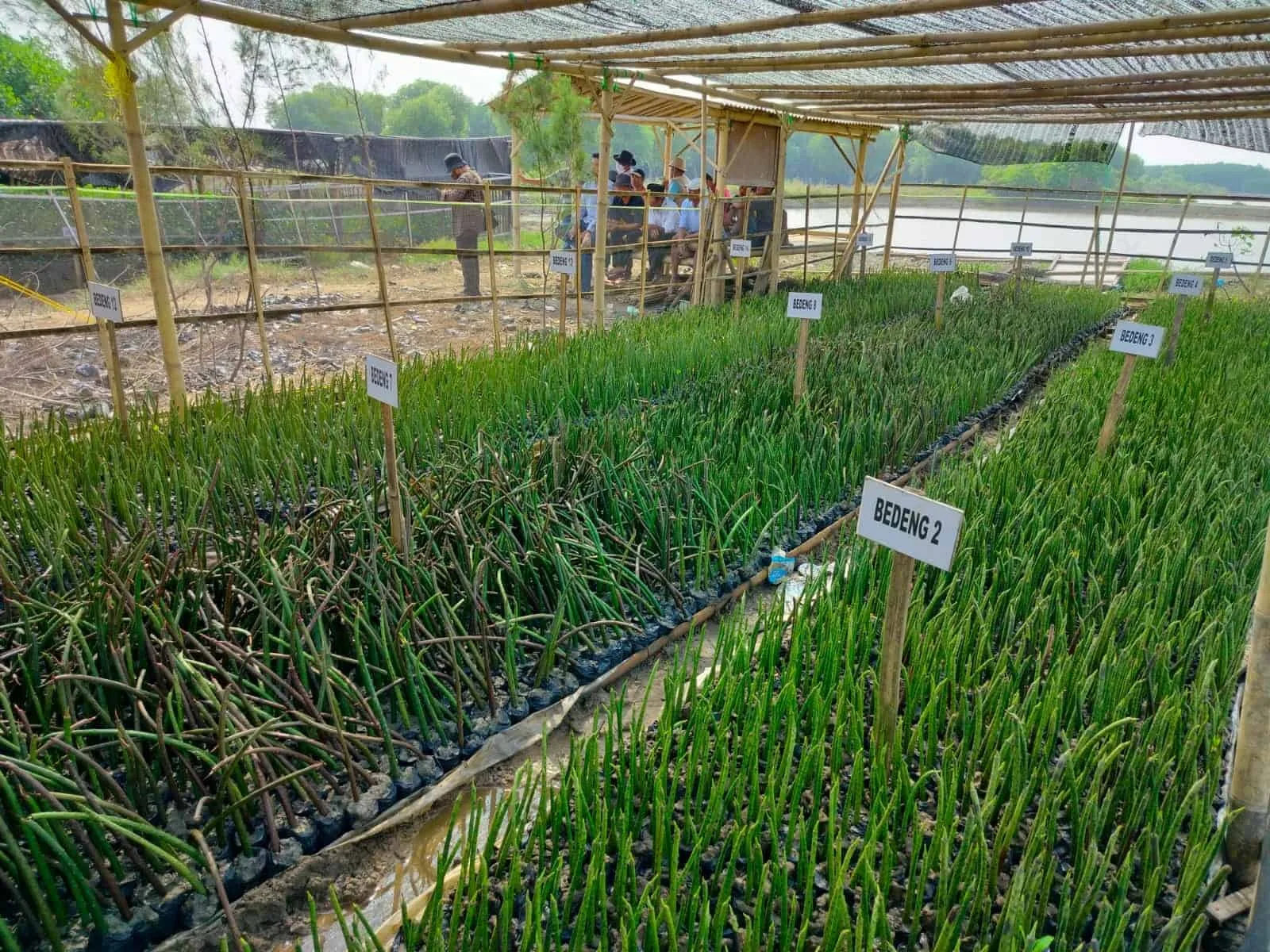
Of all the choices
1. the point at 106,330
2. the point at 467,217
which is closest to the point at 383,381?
the point at 106,330

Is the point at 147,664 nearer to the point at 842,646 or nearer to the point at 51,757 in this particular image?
the point at 51,757

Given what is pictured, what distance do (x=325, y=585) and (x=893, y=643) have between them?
130 cm

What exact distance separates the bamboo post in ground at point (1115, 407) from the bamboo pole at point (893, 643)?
1.74 meters

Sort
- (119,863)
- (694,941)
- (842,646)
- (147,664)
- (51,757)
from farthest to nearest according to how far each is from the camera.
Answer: (842,646), (147,664), (51,757), (119,863), (694,941)

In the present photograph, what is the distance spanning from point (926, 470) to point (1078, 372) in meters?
1.64

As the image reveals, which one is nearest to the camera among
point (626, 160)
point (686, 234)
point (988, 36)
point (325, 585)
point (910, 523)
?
point (910, 523)

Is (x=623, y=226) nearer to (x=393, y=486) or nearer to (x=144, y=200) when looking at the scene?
(x=144, y=200)

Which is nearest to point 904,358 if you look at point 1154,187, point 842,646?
point 842,646

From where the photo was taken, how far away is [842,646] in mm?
1743

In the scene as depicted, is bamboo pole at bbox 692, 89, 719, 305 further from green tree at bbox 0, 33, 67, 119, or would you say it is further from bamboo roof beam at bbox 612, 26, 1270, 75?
green tree at bbox 0, 33, 67, 119

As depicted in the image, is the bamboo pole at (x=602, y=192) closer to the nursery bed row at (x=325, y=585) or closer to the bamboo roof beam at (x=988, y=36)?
the bamboo roof beam at (x=988, y=36)

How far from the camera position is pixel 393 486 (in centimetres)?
193

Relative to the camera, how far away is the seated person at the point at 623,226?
790cm

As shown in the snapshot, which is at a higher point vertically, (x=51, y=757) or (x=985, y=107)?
(x=985, y=107)
